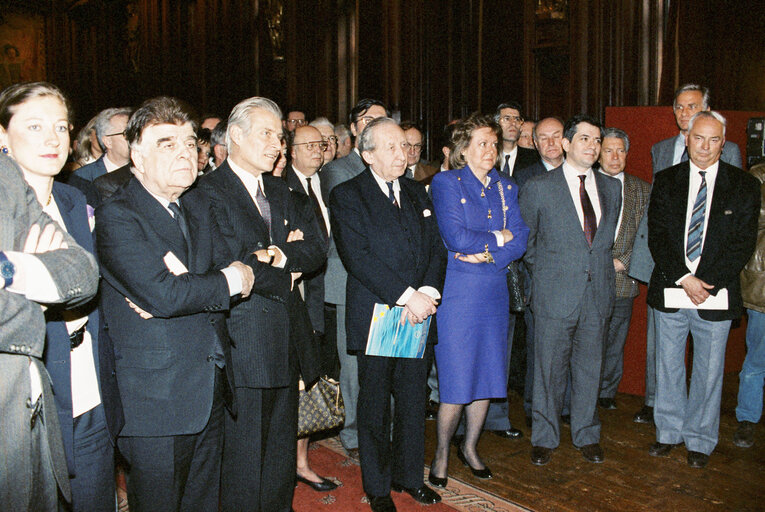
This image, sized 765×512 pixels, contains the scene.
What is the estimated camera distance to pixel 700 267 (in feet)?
11.3

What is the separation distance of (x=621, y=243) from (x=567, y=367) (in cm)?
102

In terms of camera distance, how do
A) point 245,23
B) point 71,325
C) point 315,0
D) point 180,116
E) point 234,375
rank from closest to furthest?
point 71,325 < point 180,116 < point 234,375 < point 315,0 < point 245,23

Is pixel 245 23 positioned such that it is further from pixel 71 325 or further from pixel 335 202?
pixel 71 325

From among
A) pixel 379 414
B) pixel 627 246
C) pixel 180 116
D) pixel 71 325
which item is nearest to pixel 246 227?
pixel 180 116

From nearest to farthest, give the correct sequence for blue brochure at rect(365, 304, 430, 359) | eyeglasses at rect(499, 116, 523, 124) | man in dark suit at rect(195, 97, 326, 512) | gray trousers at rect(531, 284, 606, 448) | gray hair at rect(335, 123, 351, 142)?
man in dark suit at rect(195, 97, 326, 512) → blue brochure at rect(365, 304, 430, 359) → gray trousers at rect(531, 284, 606, 448) → eyeglasses at rect(499, 116, 523, 124) → gray hair at rect(335, 123, 351, 142)

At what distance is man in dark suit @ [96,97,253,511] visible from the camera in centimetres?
198

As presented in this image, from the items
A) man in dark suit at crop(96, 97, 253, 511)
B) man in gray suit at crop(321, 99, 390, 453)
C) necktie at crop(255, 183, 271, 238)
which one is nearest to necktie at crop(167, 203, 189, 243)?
man in dark suit at crop(96, 97, 253, 511)

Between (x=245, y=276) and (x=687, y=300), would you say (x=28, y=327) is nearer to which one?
(x=245, y=276)

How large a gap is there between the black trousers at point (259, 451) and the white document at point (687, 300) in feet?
6.92

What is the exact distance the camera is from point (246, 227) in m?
2.42

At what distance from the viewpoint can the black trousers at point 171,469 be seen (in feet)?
6.60

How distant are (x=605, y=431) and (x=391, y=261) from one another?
198 cm

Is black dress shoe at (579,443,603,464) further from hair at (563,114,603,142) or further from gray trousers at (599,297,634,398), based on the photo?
hair at (563,114,603,142)

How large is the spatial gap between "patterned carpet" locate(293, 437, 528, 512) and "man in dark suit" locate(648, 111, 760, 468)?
1.13m
